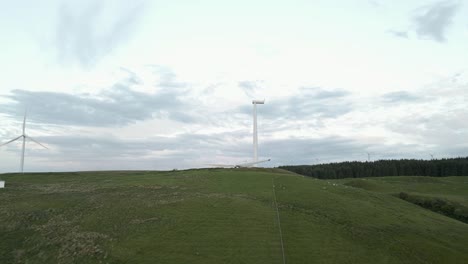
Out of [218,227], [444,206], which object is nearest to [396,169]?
[444,206]

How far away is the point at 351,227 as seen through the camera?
3094 cm

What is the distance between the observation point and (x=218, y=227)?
29.4m

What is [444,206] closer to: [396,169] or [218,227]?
[218,227]

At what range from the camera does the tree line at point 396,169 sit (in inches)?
5202

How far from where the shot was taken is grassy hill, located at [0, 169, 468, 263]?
2566 centimetres

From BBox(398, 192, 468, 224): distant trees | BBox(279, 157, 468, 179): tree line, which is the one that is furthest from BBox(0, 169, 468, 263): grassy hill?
BBox(279, 157, 468, 179): tree line

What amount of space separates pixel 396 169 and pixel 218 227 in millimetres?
123221

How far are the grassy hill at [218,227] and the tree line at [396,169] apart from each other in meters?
98.2

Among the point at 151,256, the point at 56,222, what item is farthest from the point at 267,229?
the point at 56,222

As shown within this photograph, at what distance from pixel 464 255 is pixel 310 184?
20787 millimetres

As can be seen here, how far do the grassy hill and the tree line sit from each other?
98182 mm

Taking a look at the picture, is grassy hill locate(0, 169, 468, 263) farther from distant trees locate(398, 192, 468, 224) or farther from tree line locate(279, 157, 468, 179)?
tree line locate(279, 157, 468, 179)

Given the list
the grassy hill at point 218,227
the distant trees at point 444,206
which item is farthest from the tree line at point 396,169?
the grassy hill at point 218,227

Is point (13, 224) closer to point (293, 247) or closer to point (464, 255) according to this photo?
point (293, 247)
